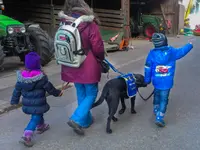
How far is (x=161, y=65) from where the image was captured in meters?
4.82

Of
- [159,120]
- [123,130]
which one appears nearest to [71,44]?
[123,130]

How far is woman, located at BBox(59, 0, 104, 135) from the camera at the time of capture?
4.48 m

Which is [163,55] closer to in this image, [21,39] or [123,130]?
[123,130]

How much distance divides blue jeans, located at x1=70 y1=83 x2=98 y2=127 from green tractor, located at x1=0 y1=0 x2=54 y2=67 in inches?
153

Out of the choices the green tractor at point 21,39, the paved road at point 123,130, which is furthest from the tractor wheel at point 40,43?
the paved road at point 123,130

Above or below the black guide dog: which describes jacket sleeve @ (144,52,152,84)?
above

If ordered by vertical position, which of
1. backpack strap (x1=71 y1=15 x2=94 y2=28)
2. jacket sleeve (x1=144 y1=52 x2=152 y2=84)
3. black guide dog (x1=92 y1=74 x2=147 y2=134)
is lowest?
black guide dog (x1=92 y1=74 x2=147 y2=134)

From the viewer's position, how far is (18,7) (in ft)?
53.2

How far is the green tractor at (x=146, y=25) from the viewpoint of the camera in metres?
20.7

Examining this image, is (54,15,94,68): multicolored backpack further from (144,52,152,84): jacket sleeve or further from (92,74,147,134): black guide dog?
(144,52,152,84): jacket sleeve

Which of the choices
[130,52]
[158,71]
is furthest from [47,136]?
[130,52]

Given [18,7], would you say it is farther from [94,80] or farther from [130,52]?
[94,80]

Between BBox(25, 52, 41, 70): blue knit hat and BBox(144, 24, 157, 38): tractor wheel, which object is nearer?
BBox(25, 52, 41, 70): blue knit hat

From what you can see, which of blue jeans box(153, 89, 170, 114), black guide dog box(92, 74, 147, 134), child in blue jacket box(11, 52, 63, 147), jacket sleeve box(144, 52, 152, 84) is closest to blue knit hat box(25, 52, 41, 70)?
child in blue jacket box(11, 52, 63, 147)
